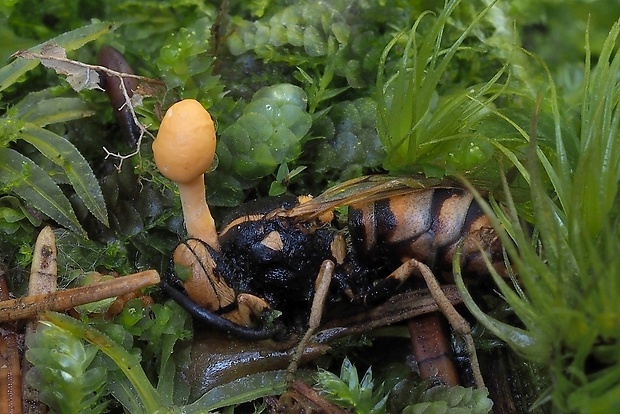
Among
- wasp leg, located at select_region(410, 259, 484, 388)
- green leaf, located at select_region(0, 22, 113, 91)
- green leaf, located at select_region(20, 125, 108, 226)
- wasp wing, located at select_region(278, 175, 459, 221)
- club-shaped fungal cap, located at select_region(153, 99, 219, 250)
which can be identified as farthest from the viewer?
green leaf, located at select_region(0, 22, 113, 91)

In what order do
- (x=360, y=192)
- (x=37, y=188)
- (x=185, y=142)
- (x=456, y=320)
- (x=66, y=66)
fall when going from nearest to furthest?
(x=185, y=142) < (x=456, y=320) < (x=360, y=192) < (x=37, y=188) < (x=66, y=66)

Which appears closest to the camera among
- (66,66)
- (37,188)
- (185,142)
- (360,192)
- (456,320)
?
(185,142)

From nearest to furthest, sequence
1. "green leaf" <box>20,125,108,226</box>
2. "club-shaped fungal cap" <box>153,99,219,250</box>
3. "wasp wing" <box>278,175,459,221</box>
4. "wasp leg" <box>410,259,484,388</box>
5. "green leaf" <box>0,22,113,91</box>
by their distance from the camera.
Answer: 1. "club-shaped fungal cap" <box>153,99,219,250</box>
2. "wasp leg" <box>410,259,484,388</box>
3. "wasp wing" <box>278,175,459,221</box>
4. "green leaf" <box>20,125,108,226</box>
5. "green leaf" <box>0,22,113,91</box>

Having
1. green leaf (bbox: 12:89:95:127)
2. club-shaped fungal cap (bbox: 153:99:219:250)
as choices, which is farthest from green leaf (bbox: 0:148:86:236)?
club-shaped fungal cap (bbox: 153:99:219:250)

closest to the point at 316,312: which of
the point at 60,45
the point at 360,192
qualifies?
the point at 360,192

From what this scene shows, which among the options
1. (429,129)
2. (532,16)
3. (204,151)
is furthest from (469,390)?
(532,16)

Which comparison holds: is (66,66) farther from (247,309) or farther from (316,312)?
(316,312)

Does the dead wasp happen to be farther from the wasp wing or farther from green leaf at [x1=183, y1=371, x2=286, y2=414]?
green leaf at [x1=183, y1=371, x2=286, y2=414]
